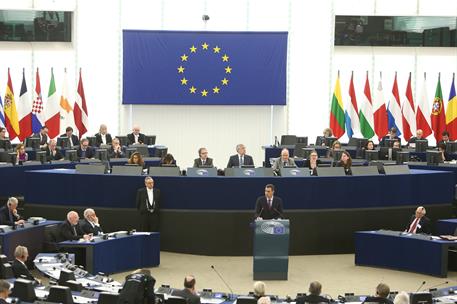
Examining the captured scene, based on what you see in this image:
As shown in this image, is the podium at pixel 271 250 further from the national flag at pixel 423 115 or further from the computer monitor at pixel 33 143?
the national flag at pixel 423 115

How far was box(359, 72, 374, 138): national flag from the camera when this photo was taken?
116ft

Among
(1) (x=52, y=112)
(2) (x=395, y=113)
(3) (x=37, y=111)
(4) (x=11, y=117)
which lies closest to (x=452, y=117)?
(2) (x=395, y=113)

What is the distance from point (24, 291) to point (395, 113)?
22352mm

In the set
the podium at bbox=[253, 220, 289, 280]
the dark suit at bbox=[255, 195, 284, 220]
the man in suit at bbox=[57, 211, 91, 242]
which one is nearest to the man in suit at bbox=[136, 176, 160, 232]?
the dark suit at bbox=[255, 195, 284, 220]

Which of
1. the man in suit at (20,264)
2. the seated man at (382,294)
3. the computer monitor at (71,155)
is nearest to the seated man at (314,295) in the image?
the seated man at (382,294)

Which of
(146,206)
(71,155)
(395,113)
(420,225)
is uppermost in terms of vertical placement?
(395,113)

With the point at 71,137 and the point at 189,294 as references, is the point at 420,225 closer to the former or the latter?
the point at 189,294

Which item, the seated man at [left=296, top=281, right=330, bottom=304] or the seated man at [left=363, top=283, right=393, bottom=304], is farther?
the seated man at [left=296, top=281, right=330, bottom=304]

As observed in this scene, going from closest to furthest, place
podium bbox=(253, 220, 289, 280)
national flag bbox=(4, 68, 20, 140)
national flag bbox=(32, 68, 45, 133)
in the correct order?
podium bbox=(253, 220, 289, 280), national flag bbox=(4, 68, 20, 140), national flag bbox=(32, 68, 45, 133)

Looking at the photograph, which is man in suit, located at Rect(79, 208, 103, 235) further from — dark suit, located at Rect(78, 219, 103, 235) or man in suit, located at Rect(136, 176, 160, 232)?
man in suit, located at Rect(136, 176, 160, 232)

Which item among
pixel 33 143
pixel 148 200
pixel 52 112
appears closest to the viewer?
pixel 148 200

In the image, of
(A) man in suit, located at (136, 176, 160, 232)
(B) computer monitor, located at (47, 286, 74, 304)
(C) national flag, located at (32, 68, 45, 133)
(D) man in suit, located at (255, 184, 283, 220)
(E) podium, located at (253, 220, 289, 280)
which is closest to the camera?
(B) computer monitor, located at (47, 286, 74, 304)

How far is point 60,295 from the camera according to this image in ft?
48.7

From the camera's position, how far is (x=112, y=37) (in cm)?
3650
